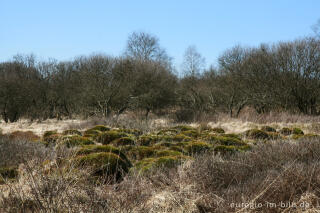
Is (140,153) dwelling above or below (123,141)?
below

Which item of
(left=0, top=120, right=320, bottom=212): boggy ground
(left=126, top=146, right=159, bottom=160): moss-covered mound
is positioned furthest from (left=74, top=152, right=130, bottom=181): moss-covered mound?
(left=126, top=146, right=159, bottom=160): moss-covered mound

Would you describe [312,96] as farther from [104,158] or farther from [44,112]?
[44,112]

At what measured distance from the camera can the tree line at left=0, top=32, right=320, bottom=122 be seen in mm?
18328

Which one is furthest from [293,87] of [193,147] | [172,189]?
[172,189]

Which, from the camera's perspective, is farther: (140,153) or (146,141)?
(146,141)

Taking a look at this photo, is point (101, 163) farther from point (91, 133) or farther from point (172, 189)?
point (91, 133)

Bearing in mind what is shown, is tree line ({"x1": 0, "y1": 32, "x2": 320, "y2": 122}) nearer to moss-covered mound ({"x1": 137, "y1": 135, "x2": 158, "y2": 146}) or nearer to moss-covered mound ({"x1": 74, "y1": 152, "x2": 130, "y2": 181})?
moss-covered mound ({"x1": 137, "y1": 135, "x2": 158, "y2": 146})

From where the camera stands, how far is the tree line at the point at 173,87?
1833 cm

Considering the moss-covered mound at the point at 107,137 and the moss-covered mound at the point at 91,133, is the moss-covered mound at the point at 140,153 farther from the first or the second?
the moss-covered mound at the point at 91,133

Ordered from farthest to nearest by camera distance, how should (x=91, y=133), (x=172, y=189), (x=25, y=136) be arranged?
(x=25, y=136) < (x=91, y=133) < (x=172, y=189)

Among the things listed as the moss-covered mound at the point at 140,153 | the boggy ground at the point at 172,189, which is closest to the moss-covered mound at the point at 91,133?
the moss-covered mound at the point at 140,153

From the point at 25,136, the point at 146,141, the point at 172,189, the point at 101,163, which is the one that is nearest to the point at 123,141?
the point at 146,141

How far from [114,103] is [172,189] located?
64.0 feet

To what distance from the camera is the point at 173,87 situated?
945 inches
